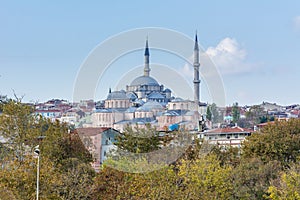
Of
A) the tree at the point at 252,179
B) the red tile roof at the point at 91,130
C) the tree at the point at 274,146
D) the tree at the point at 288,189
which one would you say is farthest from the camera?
the red tile roof at the point at 91,130

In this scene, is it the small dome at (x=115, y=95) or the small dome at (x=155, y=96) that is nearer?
the small dome at (x=115, y=95)

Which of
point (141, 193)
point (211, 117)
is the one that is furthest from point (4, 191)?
point (211, 117)

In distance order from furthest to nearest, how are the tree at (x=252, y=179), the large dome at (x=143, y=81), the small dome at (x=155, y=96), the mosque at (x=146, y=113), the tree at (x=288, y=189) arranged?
the large dome at (x=143, y=81) → the small dome at (x=155, y=96) → the mosque at (x=146, y=113) → the tree at (x=252, y=179) → the tree at (x=288, y=189)

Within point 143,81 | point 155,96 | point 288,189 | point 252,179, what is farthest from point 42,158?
point 143,81

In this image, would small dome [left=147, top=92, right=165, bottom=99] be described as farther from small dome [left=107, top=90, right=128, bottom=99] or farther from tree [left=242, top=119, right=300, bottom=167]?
tree [left=242, top=119, right=300, bottom=167]

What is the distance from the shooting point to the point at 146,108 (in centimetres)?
4025

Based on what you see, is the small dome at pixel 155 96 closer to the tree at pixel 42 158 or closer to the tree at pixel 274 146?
the tree at pixel 274 146

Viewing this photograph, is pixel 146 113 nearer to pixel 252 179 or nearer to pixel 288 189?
pixel 252 179

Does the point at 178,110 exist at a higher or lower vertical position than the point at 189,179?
higher

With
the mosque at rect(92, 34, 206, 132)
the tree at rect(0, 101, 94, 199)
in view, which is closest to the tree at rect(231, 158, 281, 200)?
the tree at rect(0, 101, 94, 199)

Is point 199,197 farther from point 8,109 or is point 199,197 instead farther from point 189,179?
point 8,109

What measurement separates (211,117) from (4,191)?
3554cm

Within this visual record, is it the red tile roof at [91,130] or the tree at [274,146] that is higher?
the red tile roof at [91,130]

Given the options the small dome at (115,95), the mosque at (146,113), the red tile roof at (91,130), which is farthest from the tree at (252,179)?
the small dome at (115,95)
